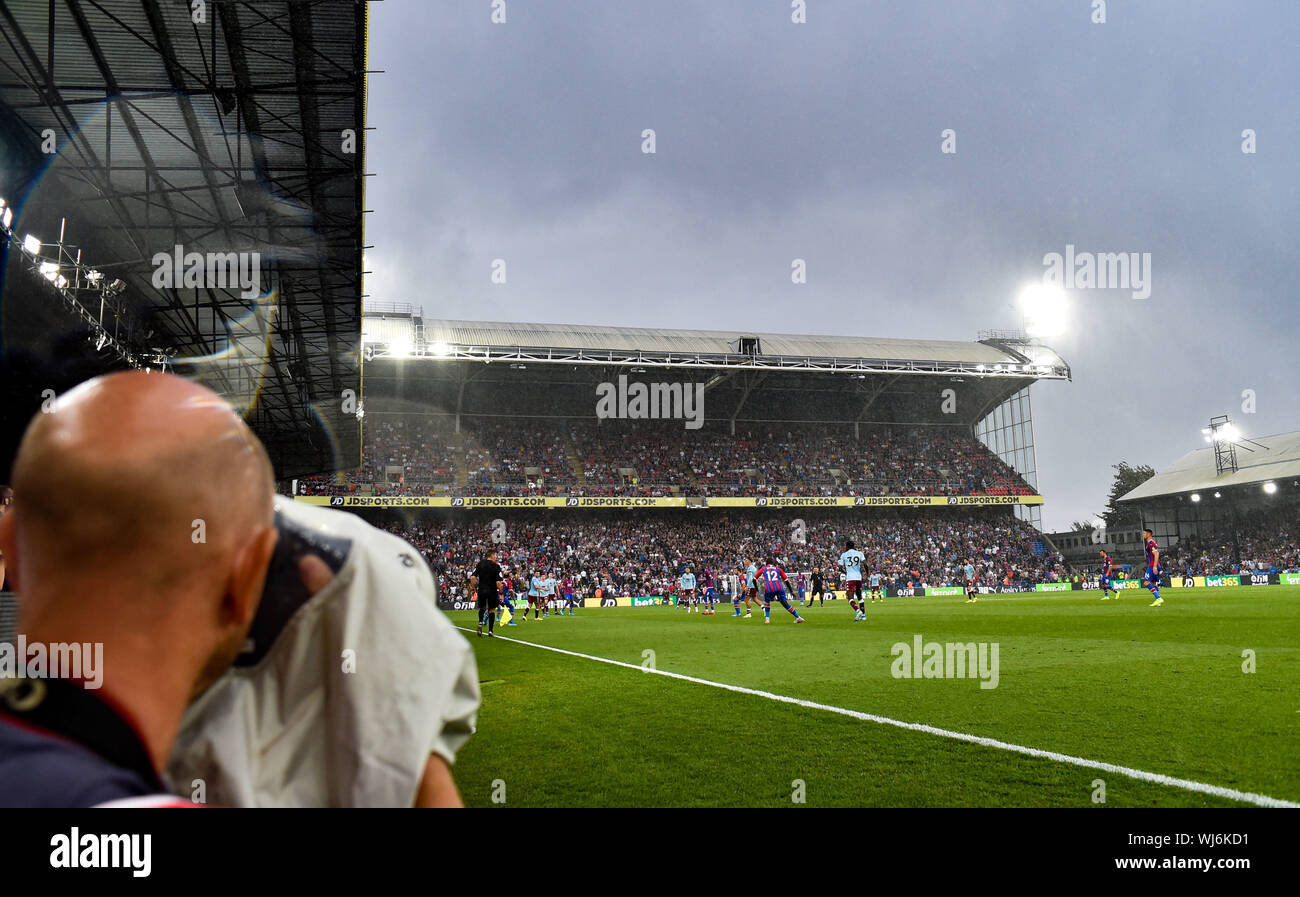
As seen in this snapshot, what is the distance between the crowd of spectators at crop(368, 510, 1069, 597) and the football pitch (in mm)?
28469

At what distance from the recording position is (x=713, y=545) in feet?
141

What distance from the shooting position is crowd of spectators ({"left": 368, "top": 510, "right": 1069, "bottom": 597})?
39.2 meters

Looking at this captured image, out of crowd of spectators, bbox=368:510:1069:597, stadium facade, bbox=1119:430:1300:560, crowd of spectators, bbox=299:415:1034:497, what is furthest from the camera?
stadium facade, bbox=1119:430:1300:560

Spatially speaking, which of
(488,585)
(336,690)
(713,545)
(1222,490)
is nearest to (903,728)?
(336,690)

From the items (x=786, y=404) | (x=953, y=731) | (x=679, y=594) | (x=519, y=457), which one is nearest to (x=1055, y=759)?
(x=953, y=731)

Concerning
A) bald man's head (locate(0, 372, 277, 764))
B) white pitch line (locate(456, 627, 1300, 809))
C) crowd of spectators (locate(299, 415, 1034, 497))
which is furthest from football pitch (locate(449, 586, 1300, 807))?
crowd of spectators (locate(299, 415, 1034, 497))

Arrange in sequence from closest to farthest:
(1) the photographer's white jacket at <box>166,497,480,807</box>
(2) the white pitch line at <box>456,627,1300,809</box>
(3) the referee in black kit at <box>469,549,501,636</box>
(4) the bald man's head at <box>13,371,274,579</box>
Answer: (4) the bald man's head at <box>13,371,274,579</box> < (1) the photographer's white jacket at <box>166,497,480,807</box> < (2) the white pitch line at <box>456,627,1300,809</box> < (3) the referee in black kit at <box>469,549,501,636</box>

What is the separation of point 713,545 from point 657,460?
654cm

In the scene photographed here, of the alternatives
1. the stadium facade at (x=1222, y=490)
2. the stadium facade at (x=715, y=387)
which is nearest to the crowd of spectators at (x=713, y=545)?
the stadium facade at (x=715, y=387)

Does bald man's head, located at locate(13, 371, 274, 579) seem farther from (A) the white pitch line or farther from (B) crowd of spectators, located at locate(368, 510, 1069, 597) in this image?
(B) crowd of spectators, located at locate(368, 510, 1069, 597)

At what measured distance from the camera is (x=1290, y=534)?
44438mm
